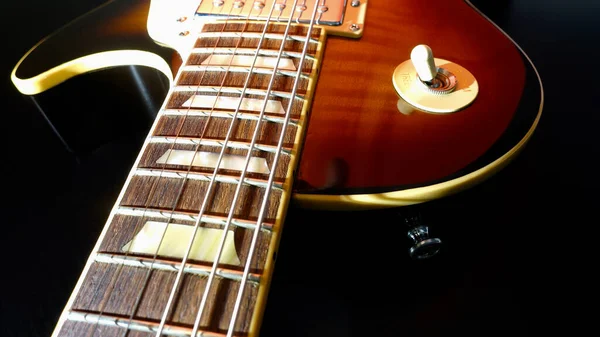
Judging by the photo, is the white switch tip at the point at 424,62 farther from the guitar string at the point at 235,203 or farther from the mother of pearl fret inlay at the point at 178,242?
the mother of pearl fret inlay at the point at 178,242

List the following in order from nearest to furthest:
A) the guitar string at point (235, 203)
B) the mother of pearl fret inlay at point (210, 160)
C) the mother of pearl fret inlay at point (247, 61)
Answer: the guitar string at point (235, 203) → the mother of pearl fret inlay at point (210, 160) → the mother of pearl fret inlay at point (247, 61)

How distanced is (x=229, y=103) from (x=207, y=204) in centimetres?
19

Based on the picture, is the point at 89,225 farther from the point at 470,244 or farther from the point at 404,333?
the point at 470,244

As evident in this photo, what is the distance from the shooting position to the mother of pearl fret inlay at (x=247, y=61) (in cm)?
67

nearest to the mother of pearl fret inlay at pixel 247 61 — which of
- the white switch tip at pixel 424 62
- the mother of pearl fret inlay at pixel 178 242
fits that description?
the white switch tip at pixel 424 62

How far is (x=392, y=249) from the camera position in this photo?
726 mm

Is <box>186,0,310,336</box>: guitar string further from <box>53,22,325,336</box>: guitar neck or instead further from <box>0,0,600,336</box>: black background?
<box>0,0,600,336</box>: black background

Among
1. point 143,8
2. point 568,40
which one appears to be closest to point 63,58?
point 143,8

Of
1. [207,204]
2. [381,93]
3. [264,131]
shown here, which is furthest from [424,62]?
[207,204]

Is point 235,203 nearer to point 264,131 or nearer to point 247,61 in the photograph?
point 264,131

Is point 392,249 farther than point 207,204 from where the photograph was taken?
Yes

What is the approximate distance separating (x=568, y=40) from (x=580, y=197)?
525mm

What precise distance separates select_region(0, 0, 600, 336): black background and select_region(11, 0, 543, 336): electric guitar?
9 centimetres

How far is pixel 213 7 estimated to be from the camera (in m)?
0.80
